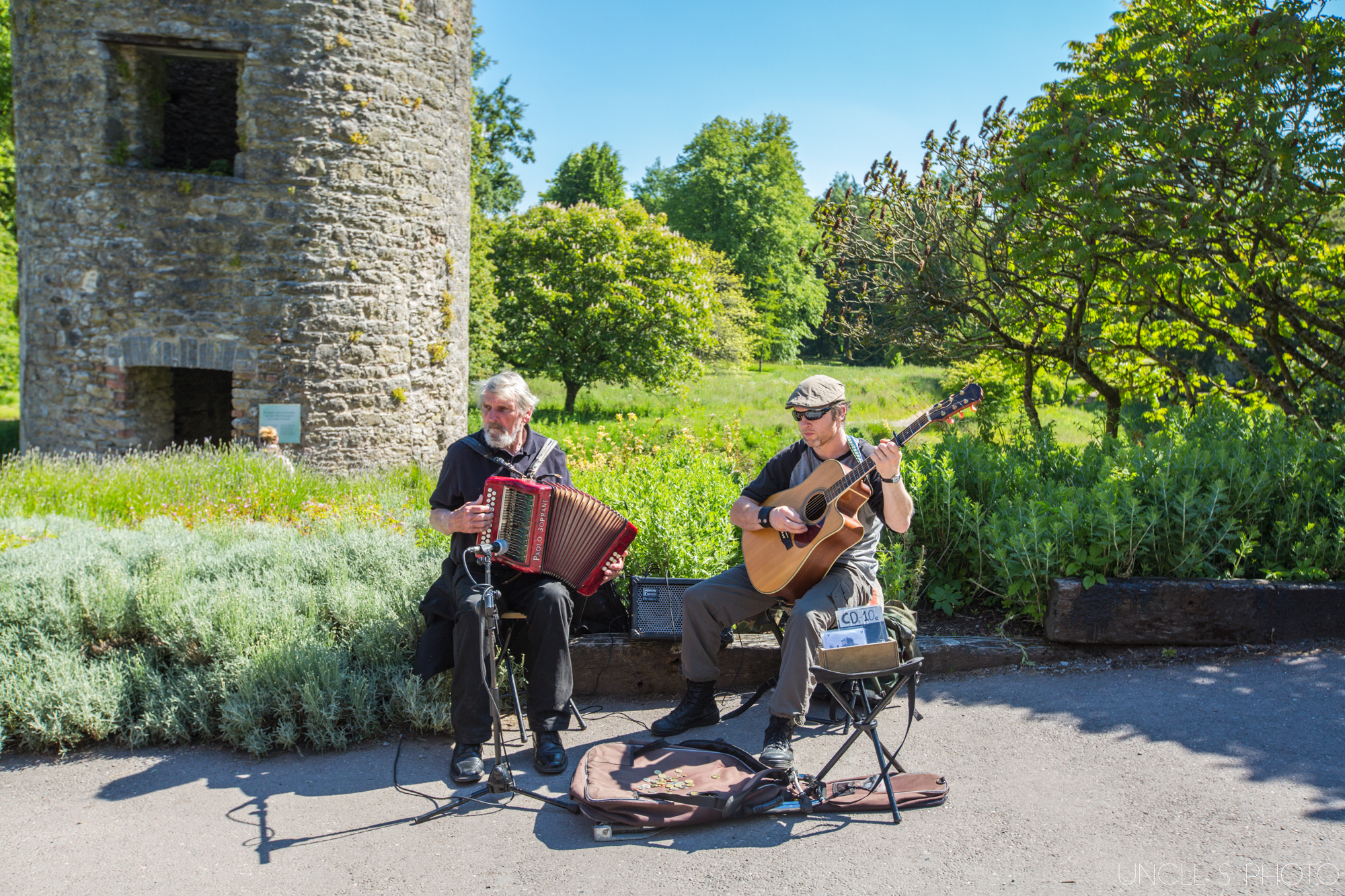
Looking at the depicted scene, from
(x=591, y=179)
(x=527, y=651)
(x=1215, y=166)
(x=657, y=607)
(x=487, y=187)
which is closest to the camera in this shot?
(x=527, y=651)

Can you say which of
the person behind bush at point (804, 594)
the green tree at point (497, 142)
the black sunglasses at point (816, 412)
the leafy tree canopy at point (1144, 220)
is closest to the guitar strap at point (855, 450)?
the person behind bush at point (804, 594)

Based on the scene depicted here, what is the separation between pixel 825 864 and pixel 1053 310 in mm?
8349

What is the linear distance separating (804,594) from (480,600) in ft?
4.97

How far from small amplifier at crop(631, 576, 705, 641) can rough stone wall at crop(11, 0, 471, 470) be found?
6722 millimetres

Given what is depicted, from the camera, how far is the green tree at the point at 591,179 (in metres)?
42.6

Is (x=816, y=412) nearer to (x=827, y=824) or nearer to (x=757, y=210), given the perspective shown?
(x=827, y=824)

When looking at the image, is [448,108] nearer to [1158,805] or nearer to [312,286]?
[312,286]

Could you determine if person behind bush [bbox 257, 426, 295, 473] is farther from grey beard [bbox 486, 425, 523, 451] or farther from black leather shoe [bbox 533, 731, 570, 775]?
black leather shoe [bbox 533, 731, 570, 775]

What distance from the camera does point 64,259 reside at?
10.0 meters

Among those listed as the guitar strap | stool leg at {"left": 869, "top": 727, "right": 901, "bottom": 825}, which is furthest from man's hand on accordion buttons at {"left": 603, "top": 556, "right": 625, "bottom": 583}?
stool leg at {"left": 869, "top": 727, "right": 901, "bottom": 825}

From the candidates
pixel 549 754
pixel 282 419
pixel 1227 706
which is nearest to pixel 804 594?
pixel 549 754

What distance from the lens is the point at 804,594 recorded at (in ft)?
13.9

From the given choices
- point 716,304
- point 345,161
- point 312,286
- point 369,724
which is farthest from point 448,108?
point 716,304

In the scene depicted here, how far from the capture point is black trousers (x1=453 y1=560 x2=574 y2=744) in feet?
13.4
